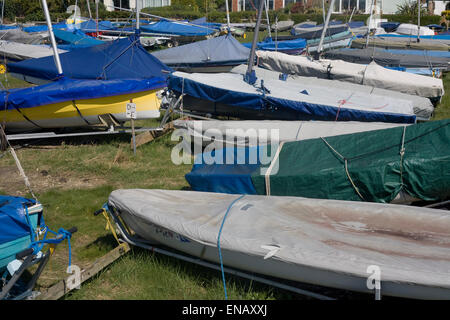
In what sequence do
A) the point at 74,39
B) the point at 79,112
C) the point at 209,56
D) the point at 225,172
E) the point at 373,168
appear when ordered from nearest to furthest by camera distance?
the point at 373,168 → the point at 225,172 → the point at 79,112 → the point at 209,56 → the point at 74,39

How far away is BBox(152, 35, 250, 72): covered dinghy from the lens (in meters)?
15.7

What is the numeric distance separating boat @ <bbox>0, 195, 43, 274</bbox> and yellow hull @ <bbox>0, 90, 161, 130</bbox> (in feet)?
17.5

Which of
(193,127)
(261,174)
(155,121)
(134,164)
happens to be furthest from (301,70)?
(261,174)

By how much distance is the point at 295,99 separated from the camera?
33.8ft

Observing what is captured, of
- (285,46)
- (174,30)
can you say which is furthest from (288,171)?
(174,30)

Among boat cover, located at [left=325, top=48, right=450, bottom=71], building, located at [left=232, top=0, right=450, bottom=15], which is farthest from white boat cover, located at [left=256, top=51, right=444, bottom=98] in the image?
building, located at [left=232, top=0, right=450, bottom=15]

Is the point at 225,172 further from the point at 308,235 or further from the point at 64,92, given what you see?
the point at 64,92

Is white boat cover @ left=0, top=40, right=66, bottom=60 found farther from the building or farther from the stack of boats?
the building

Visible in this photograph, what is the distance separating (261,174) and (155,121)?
6444mm

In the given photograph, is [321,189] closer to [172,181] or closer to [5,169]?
[172,181]

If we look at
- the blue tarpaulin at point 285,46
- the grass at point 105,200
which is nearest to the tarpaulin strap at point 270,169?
the grass at point 105,200

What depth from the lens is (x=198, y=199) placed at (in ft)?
19.9

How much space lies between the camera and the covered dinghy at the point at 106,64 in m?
12.3

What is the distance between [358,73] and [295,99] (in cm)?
429
